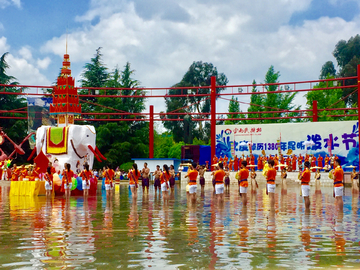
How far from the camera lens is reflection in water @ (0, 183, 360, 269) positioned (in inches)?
281

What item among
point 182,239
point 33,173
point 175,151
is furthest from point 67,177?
point 175,151

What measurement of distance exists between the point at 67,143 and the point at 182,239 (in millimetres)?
17810

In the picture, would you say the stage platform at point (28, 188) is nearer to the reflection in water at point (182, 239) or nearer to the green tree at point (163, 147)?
the reflection in water at point (182, 239)

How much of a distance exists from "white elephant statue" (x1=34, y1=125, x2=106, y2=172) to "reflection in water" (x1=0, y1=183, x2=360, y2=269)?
11578mm

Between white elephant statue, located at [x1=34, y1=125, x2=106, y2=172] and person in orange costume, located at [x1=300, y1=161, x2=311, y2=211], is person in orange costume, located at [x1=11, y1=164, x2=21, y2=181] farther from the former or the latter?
person in orange costume, located at [x1=300, y1=161, x2=311, y2=211]

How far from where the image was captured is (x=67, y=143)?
25906 mm

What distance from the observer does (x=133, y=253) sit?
7852 millimetres

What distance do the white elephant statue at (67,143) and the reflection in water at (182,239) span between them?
38.0 feet

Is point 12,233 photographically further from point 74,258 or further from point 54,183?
point 54,183

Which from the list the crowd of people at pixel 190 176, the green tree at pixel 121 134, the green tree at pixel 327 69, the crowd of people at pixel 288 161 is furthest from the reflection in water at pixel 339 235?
the green tree at pixel 327 69

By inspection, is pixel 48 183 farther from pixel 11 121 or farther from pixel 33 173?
pixel 11 121

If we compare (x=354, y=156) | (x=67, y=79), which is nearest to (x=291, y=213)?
(x=67, y=79)

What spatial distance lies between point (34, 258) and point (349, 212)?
976 cm

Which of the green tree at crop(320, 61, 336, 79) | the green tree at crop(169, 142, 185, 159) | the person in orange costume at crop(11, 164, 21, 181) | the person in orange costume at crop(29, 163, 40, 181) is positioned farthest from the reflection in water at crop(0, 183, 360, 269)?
the green tree at crop(320, 61, 336, 79)
